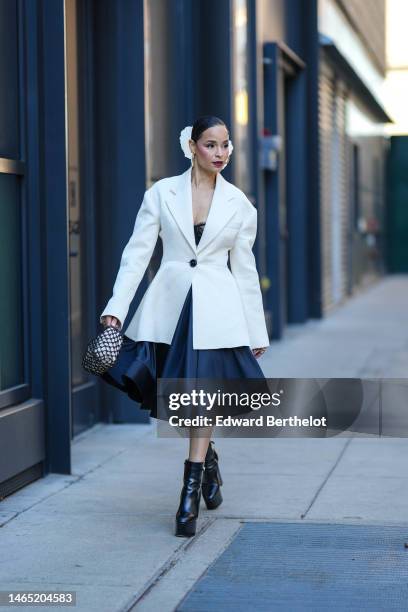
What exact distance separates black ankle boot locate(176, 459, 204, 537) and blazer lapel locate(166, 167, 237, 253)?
97 cm

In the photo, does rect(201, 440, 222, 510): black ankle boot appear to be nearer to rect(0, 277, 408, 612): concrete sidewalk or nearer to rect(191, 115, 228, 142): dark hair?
rect(0, 277, 408, 612): concrete sidewalk

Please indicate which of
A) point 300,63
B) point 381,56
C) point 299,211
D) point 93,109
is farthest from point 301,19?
point 381,56

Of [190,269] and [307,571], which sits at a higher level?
[190,269]

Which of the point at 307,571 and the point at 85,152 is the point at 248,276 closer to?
the point at 307,571

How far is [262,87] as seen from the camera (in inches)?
531

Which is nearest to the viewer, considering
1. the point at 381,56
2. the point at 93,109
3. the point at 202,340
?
the point at 202,340

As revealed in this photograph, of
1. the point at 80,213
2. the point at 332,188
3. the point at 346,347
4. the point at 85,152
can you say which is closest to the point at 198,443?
the point at 80,213

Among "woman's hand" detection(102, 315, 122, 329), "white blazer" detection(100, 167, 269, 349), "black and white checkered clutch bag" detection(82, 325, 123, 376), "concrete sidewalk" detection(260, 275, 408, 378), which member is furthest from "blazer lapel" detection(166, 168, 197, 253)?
"concrete sidewalk" detection(260, 275, 408, 378)

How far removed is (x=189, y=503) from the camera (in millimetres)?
5273

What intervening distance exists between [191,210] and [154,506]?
1.52m

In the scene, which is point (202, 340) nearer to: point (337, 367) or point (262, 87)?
point (337, 367)

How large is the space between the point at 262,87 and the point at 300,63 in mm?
2250

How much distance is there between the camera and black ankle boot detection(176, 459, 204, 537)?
527 centimetres

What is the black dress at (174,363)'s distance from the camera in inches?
208
